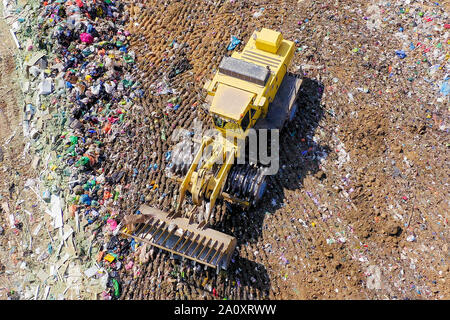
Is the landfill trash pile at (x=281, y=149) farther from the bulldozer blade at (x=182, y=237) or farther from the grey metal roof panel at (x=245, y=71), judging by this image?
the grey metal roof panel at (x=245, y=71)

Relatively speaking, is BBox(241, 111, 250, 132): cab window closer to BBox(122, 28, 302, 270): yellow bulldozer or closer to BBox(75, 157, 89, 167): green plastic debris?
BBox(122, 28, 302, 270): yellow bulldozer

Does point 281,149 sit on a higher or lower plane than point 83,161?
higher

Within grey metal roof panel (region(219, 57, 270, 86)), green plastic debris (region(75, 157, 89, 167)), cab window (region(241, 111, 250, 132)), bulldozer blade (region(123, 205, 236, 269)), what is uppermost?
grey metal roof panel (region(219, 57, 270, 86))

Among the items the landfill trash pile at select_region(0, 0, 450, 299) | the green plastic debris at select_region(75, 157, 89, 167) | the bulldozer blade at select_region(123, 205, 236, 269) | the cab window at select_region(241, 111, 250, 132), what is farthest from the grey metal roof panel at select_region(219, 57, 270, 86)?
the green plastic debris at select_region(75, 157, 89, 167)

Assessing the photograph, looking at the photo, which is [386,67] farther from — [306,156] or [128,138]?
→ [128,138]

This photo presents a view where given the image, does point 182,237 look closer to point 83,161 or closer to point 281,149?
point 281,149

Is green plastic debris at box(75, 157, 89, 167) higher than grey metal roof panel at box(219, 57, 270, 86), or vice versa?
grey metal roof panel at box(219, 57, 270, 86)

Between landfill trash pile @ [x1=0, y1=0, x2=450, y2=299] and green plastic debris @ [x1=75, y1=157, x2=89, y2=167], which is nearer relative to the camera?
landfill trash pile @ [x1=0, y1=0, x2=450, y2=299]

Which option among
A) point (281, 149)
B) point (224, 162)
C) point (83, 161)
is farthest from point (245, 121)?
point (83, 161)
